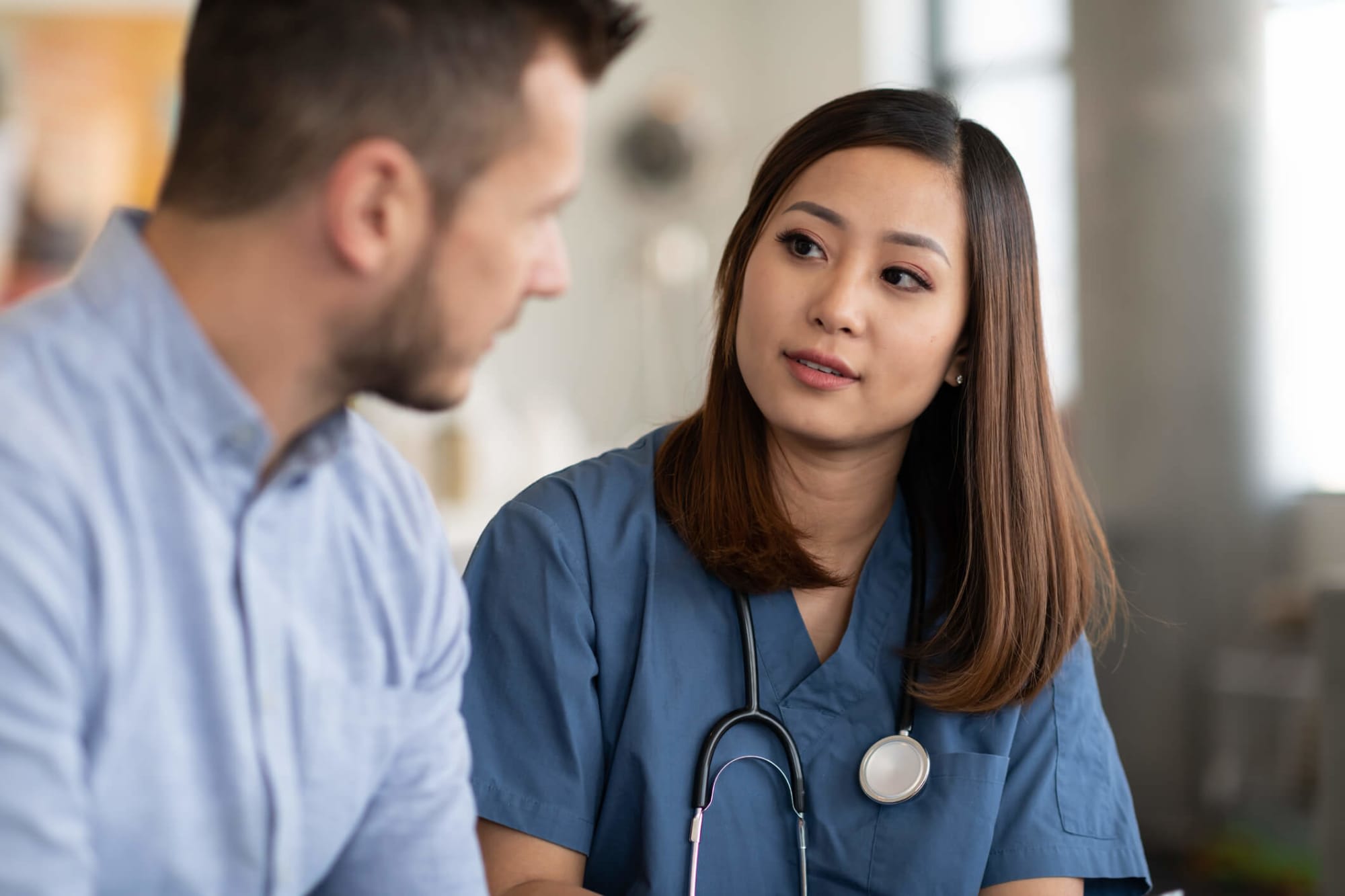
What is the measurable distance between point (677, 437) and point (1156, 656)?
2.23 meters

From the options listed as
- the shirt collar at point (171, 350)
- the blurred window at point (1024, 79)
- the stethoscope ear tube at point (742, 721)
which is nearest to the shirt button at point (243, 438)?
the shirt collar at point (171, 350)

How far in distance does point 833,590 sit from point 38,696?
892 mm

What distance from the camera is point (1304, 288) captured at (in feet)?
10.1

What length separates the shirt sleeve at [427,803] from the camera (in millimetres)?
949

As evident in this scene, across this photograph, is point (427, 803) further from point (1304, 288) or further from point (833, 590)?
point (1304, 288)

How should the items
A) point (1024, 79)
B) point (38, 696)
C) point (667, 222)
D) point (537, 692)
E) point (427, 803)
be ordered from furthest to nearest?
1. point (667, 222)
2. point (1024, 79)
3. point (537, 692)
4. point (427, 803)
5. point (38, 696)

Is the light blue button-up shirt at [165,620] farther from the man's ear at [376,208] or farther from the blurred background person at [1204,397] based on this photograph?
the blurred background person at [1204,397]

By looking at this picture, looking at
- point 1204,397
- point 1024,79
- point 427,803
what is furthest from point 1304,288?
point 427,803

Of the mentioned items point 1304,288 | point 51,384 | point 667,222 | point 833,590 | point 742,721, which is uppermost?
point 667,222

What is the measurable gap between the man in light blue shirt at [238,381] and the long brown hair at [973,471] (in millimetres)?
554

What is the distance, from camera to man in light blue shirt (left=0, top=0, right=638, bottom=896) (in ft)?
2.30

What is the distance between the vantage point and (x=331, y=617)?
87cm

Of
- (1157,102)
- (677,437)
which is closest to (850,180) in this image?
(677,437)

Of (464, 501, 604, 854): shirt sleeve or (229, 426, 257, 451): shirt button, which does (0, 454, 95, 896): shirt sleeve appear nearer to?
(229, 426, 257, 451): shirt button
